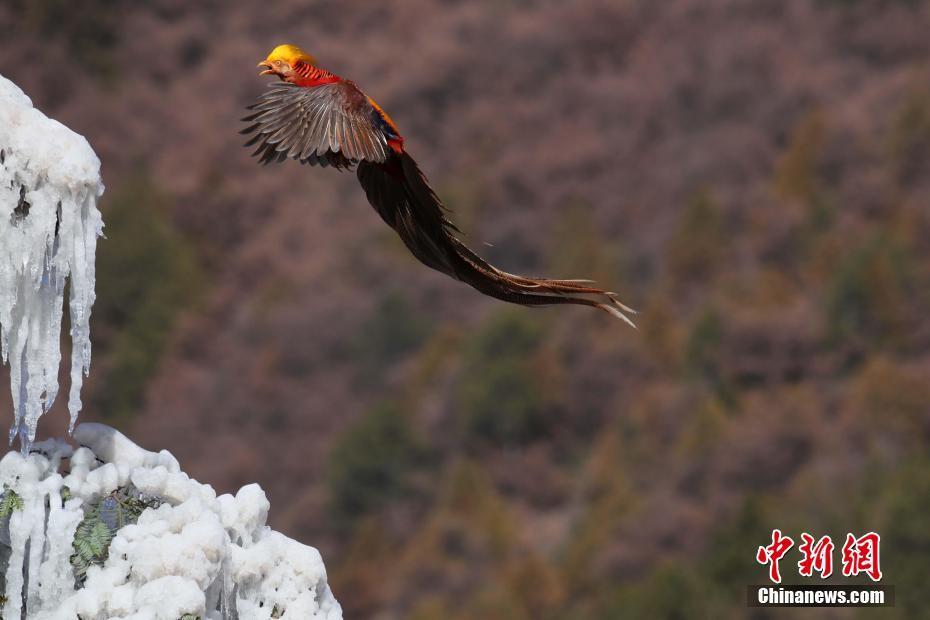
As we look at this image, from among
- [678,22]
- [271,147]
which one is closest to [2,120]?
[271,147]

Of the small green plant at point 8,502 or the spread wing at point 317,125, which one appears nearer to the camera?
the small green plant at point 8,502

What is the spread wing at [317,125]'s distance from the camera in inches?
178

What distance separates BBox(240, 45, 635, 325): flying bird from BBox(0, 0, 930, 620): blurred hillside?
59.2 ft

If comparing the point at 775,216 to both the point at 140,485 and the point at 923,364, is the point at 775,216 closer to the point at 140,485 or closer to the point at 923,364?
the point at 923,364

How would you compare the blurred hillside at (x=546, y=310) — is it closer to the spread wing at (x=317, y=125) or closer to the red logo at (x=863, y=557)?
the red logo at (x=863, y=557)

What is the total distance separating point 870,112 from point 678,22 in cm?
789

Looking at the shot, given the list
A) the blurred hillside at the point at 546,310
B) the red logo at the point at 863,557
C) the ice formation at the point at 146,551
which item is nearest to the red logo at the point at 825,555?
the red logo at the point at 863,557

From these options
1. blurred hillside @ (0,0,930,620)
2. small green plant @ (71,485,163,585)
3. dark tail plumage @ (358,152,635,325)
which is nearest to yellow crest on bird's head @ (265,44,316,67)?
dark tail plumage @ (358,152,635,325)

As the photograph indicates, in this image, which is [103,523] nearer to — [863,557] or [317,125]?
[317,125]

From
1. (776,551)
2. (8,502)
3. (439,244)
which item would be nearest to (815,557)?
(776,551)

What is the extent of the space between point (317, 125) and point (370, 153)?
173 millimetres

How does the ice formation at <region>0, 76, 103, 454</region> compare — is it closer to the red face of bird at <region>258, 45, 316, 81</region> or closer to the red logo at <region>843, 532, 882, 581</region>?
the red face of bird at <region>258, 45, 316, 81</region>

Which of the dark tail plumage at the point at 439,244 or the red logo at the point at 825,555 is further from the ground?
the red logo at the point at 825,555

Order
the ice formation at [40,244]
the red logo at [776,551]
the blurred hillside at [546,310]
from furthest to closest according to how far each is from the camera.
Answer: the blurred hillside at [546,310], the red logo at [776,551], the ice formation at [40,244]
